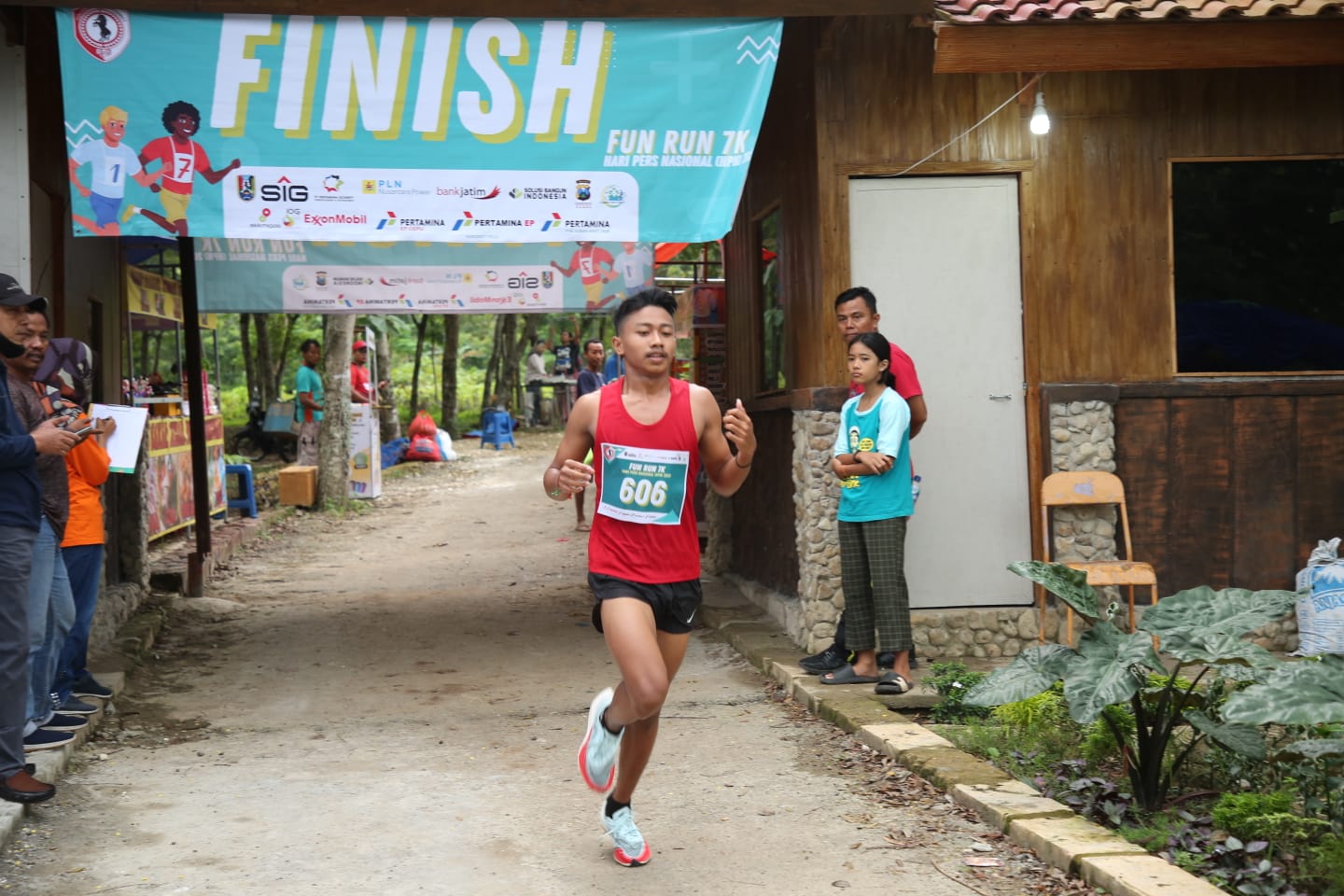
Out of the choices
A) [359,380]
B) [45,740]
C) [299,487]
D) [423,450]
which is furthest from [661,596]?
[423,450]

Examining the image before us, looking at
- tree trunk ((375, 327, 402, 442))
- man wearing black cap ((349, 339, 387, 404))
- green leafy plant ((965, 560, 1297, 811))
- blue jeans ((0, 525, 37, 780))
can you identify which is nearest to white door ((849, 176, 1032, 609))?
green leafy plant ((965, 560, 1297, 811))

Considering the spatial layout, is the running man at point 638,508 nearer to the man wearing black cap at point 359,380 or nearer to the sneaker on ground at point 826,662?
the sneaker on ground at point 826,662

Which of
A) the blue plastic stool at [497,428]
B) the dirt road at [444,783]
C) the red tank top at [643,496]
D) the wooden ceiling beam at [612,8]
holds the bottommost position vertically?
the dirt road at [444,783]

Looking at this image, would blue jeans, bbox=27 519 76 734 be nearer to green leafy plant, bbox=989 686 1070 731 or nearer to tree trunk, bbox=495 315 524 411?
green leafy plant, bbox=989 686 1070 731

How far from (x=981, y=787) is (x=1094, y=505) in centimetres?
327

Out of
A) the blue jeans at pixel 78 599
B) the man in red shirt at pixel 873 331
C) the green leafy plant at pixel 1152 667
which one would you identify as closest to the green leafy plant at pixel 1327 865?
the green leafy plant at pixel 1152 667

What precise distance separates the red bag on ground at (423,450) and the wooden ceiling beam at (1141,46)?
18.6 m

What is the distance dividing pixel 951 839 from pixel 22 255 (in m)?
5.66

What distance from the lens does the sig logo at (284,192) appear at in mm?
7242

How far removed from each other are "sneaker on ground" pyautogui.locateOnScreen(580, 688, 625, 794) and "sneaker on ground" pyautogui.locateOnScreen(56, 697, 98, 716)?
10.9 ft

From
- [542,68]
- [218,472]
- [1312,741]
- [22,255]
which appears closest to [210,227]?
[22,255]

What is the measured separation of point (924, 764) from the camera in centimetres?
572

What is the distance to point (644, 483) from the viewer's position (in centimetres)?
469

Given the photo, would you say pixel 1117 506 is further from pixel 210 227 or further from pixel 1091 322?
pixel 210 227
